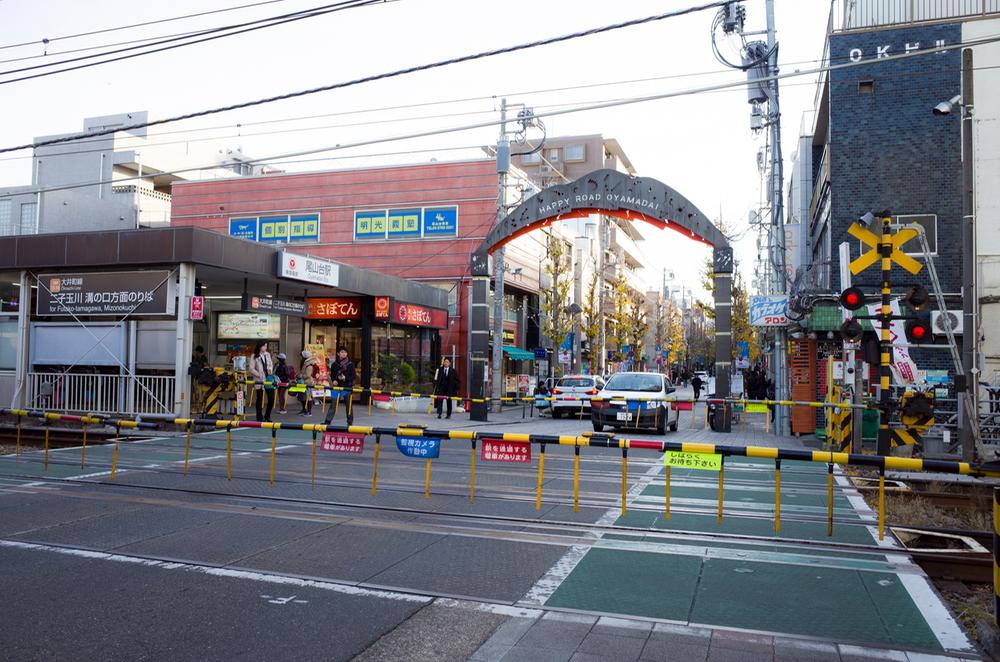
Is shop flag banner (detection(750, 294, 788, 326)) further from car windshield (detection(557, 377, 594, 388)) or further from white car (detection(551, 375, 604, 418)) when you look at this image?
car windshield (detection(557, 377, 594, 388))

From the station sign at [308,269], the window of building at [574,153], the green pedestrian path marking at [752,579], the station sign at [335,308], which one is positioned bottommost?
the green pedestrian path marking at [752,579]

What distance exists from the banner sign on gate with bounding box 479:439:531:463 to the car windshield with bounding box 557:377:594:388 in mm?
20571

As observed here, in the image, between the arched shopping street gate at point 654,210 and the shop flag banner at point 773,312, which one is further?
the arched shopping street gate at point 654,210

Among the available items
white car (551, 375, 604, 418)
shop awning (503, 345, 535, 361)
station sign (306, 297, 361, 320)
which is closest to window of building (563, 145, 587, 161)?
shop awning (503, 345, 535, 361)

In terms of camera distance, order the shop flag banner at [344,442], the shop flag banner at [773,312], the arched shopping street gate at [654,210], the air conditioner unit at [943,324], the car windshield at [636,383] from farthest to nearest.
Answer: the arched shopping street gate at [654,210]
the car windshield at [636,383]
the air conditioner unit at [943,324]
the shop flag banner at [773,312]
the shop flag banner at [344,442]

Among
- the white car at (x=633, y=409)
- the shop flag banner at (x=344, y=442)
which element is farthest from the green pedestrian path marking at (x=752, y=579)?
the white car at (x=633, y=409)

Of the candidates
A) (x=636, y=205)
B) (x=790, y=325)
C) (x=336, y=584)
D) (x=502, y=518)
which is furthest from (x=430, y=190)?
(x=336, y=584)

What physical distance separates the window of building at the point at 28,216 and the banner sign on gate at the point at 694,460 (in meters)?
45.8

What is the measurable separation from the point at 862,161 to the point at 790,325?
514 cm

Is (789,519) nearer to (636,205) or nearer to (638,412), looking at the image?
(638,412)

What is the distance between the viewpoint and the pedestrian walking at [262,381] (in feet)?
64.5

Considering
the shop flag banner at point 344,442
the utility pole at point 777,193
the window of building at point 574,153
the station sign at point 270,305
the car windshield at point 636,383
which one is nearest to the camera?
the shop flag banner at point 344,442

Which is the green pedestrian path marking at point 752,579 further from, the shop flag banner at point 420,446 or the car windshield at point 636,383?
the car windshield at point 636,383

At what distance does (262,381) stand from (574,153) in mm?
56834
